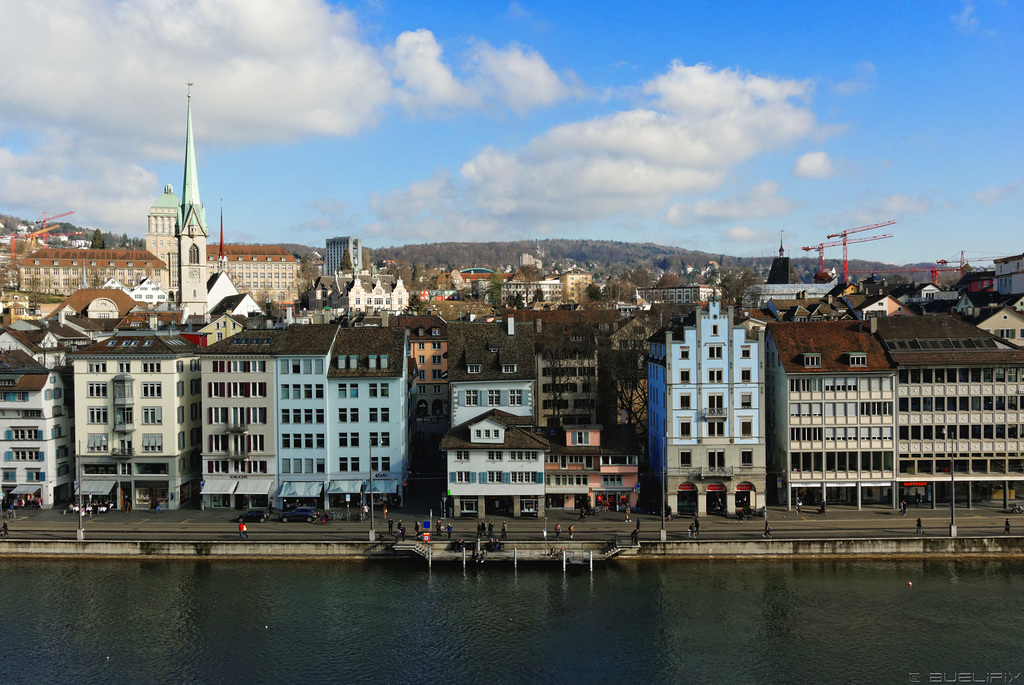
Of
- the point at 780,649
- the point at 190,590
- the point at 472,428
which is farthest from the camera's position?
the point at 472,428

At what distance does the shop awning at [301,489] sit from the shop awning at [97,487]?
1469 cm

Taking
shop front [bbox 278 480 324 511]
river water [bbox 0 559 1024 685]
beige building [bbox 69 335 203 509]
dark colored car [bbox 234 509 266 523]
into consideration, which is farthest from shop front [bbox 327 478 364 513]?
beige building [bbox 69 335 203 509]

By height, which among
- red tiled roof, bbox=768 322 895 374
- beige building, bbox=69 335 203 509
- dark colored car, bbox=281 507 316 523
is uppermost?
red tiled roof, bbox=768 322 895 374

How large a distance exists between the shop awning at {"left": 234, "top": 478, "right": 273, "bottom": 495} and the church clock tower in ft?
359

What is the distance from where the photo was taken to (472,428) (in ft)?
226

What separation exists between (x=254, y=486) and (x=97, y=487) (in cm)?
1368

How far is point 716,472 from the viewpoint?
225ft

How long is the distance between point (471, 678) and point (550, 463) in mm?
26642

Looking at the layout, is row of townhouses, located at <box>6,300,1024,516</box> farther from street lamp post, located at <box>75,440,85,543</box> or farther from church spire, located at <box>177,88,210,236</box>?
church spire, located at <box>177,88,210,236</box>

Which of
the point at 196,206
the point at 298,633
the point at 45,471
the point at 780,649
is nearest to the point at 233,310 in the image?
the point at 196,206

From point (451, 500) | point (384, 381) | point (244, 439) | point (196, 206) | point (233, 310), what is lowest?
point (451, 500)

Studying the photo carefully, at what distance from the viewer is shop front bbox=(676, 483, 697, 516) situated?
6938cm

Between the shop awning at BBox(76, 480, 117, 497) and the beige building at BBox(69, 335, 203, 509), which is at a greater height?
the beige building at BBox(69, 335, 203, 509)

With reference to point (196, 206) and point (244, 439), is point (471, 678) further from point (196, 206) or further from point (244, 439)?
point (196, 206)
